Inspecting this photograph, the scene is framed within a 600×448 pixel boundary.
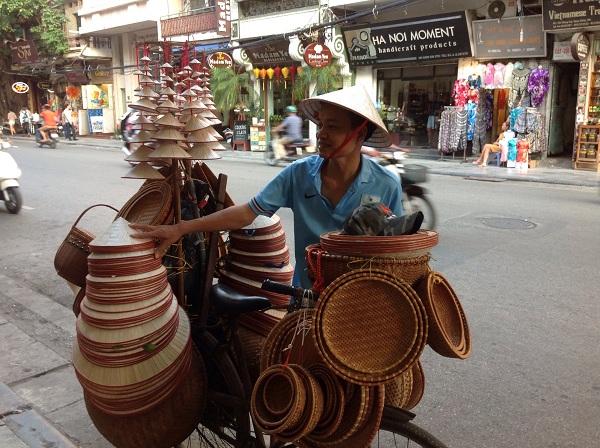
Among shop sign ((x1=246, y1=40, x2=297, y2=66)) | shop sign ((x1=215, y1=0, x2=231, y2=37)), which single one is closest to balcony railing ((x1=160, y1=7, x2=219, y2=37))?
shop sign ((x1=215, y1=0, x2=231, y2=37))

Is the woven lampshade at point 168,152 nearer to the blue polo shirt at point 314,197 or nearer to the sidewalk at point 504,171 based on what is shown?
the blue polo shirt at point 314,197

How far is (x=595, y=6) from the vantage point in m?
Result: 13.2

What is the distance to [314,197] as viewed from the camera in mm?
2346

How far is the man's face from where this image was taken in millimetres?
2229

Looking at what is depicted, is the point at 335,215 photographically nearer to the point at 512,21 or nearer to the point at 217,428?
the point at 217,428

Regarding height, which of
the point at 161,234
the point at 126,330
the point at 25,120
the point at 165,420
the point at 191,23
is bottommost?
the point at 165,420

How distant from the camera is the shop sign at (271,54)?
21.0 m

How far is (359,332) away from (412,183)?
19.8 ft

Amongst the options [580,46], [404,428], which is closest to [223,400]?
[404,428]

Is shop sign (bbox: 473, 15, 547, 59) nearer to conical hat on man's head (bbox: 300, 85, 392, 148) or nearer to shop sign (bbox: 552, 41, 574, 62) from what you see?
shop sign (bbox: 552, 41, 574, 62)

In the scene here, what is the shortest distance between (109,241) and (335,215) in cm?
90

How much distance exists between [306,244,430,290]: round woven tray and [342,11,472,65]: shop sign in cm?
1549

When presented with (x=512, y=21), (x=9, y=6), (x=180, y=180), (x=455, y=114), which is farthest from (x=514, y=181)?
(x=9, y=6)

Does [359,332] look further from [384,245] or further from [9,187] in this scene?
[9,187]
